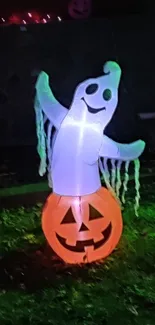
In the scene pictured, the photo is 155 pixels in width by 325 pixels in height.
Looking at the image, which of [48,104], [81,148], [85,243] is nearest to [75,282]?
[85,243]

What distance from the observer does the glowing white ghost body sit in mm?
1453

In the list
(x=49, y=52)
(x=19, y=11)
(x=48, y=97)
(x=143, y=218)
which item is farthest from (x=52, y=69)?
(x=48, y=97)

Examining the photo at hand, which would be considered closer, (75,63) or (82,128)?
(82,128)

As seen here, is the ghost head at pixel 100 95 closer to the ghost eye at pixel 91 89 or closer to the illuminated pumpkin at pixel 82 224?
the ghost eye at pixel 91 89

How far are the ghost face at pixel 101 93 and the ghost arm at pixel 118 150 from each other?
52 millimetres

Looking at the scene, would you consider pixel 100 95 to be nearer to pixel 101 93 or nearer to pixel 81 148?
pixel 101 93

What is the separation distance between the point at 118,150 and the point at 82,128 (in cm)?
10

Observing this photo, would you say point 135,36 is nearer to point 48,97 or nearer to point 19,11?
point 19,11

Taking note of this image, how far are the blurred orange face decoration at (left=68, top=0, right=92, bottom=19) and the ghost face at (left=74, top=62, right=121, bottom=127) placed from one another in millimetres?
944

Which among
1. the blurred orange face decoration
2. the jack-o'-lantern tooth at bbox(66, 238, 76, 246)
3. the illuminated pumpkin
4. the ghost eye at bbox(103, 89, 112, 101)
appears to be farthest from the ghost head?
the blurred orange face decoration

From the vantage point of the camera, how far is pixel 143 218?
1.85 metres

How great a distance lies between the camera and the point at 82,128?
1460 mm

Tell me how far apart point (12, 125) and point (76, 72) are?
1.03ft

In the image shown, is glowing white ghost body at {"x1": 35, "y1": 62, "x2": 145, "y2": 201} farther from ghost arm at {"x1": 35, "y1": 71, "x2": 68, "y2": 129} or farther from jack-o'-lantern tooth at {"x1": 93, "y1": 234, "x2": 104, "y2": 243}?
jack-o'-lantern tooth at {"x1": 93, "y1": 234, "x2": 104, "y2": 243}
